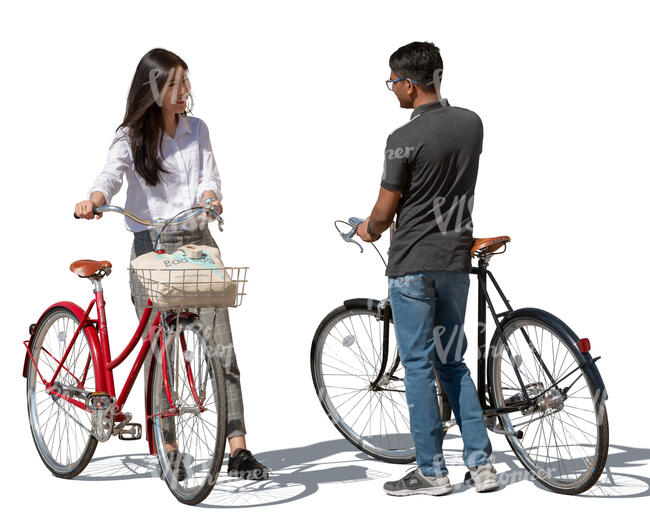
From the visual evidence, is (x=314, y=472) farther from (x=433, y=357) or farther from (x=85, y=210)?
(x=85, y=210)

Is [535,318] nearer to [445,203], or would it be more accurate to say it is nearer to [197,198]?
[445,203]

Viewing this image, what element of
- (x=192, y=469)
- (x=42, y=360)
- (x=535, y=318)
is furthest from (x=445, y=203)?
(x=42, y=360)

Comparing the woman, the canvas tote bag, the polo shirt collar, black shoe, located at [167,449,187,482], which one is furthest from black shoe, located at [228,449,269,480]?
the polo shirt collar

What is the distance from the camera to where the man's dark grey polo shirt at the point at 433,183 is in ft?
19.6

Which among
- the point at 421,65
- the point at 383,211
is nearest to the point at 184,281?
the point at 383,211

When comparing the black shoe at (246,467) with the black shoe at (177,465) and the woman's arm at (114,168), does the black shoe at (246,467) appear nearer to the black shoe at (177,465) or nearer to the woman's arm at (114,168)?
the black shoe at (177,465)

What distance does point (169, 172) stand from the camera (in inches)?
265

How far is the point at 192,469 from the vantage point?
6.46 m

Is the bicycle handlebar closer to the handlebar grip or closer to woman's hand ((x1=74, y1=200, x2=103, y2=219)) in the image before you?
woman's hand ((x1=74, y1=200, x2=103, y2=219))

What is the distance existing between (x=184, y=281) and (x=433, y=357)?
1.43 metres

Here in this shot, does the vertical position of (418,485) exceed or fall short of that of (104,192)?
it falls short

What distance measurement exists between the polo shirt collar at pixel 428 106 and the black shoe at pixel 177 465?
2288mm

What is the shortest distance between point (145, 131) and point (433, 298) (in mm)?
1941

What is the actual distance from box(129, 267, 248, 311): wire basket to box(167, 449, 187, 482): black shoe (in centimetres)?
91
